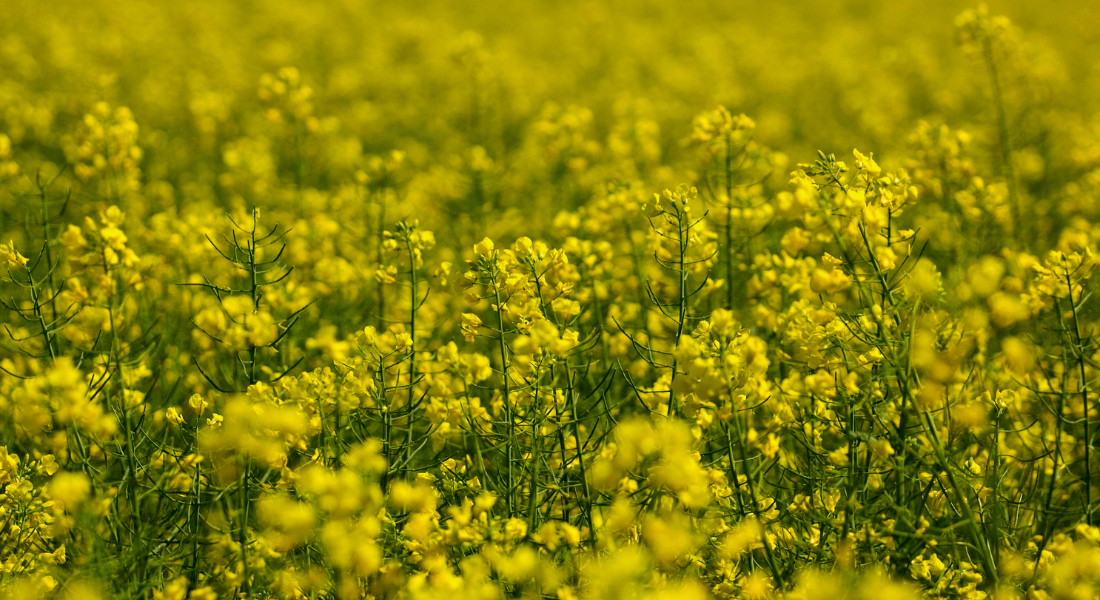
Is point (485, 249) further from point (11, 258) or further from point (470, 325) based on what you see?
point (11, 258)

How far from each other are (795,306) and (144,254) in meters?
3.08

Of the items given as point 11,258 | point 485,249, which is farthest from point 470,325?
point 11,258

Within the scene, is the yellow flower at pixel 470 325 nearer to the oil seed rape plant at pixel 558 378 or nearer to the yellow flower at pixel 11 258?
the oil seed rape plant at pixel 558 378

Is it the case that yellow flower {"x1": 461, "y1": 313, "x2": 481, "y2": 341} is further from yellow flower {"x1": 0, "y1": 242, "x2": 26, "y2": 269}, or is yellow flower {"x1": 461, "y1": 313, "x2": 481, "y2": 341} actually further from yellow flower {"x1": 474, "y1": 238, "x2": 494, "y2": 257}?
yellow flower {"x1": 0, "y1": 242, "x2": 26, "y2": 269}

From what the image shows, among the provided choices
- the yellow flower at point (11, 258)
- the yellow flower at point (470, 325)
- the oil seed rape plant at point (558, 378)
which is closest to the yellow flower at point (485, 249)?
the oil seed rape plant at point (558, 378)

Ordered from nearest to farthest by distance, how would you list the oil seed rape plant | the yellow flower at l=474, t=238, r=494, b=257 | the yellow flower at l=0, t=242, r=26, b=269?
the oil seed rape plant
the yellow flower at l=474, t=238, r=494, b=257
the yellow flower at l=0, t=242, r=26, b=269

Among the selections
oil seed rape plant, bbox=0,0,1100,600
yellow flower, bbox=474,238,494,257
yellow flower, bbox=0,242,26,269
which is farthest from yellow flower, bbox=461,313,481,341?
yellow flower, bbox=0,242,26,269

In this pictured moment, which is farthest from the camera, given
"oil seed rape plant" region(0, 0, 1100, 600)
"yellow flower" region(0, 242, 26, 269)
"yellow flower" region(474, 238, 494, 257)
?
"yellow flower" region(0, 242, 26, 269)

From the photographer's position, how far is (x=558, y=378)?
2602 millimetres

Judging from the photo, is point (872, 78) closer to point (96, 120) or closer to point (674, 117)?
point (674, 117)

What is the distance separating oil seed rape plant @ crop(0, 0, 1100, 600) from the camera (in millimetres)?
2014

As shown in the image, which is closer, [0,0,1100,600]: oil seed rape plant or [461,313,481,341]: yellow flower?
[0,0,1100,600]: oil seed rape plant

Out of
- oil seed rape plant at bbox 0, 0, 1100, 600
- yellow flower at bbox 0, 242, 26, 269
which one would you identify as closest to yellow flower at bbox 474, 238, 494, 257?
oil seed rape plant at bbox 0, 0, 1100, 600

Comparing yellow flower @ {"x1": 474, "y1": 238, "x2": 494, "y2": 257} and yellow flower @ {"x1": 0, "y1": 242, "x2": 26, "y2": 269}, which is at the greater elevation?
yellow flower @ {"x1": 0, "y1": 242, "x2": 26, "y2": 269}
